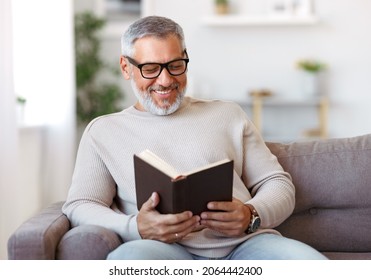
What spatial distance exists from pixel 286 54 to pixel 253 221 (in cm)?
396

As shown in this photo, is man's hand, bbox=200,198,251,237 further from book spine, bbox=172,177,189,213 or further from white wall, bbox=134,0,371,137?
white wall, bbox=134,0,371,137

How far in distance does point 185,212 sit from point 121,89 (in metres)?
4.12

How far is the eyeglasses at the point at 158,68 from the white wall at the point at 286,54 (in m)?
3.73

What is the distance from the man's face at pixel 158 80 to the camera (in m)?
1.62

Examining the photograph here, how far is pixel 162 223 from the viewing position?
1.41m

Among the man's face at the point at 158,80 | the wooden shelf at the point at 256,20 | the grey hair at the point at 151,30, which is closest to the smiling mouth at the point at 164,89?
the man's face at the point at 158,80

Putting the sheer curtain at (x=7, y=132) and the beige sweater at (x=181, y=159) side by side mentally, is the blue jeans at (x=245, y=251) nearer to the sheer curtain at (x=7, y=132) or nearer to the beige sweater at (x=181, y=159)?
the beige sweater at (x=181, y=159)

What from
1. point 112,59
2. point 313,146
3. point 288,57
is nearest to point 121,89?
point 112,59

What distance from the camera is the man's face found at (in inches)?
63.6

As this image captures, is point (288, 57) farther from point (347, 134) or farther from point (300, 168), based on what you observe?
point (300, 168)

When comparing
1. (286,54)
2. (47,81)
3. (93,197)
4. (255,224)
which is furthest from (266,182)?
(286,54)

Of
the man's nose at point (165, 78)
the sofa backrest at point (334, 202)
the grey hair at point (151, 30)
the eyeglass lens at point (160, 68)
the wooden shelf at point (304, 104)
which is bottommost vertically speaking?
the wooden shelf at point (304, 104)

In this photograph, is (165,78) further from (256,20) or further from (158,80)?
(256,20)

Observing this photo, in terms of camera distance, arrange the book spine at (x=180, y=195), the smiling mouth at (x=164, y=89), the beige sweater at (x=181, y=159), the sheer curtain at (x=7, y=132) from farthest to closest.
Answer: the sheer curtain at (x=7, y=132) → the smiling mouth at (x=164, y=89) → the beige sweater at (x=181, y=159) → the book spine at (x=180, y=195)
